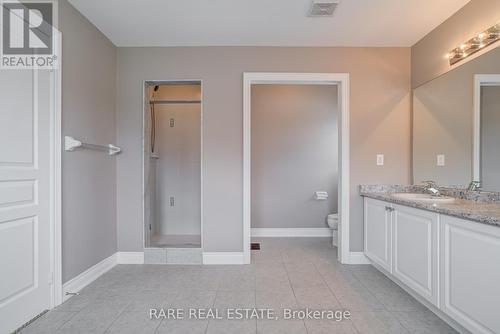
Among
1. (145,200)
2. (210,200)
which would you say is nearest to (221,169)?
(210,200)

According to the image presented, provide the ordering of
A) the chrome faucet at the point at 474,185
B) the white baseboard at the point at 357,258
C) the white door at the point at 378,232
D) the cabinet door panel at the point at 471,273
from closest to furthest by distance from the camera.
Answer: the cabinet door panel at the point at 471,273
the chrome faucet at the point at 474,185
the white door at the point at 378,232
the white baseboard at the point at 357,258

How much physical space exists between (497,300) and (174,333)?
5.97 ft

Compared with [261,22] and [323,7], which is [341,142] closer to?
[323,7]

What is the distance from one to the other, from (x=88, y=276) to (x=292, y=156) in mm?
3066

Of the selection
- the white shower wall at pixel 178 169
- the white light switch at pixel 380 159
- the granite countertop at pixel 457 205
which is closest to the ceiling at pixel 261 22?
the white shower wall at pixel 178 169

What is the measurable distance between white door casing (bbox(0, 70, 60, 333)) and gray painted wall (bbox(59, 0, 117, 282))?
161 mm

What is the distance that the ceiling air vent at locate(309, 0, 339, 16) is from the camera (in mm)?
2232

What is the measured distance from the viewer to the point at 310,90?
4336 millimetres

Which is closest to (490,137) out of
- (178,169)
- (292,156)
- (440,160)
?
(440,160)

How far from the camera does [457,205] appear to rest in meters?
1.89

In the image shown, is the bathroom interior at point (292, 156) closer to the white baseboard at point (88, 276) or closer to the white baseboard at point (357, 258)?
the white baseboard at point (357, 258)

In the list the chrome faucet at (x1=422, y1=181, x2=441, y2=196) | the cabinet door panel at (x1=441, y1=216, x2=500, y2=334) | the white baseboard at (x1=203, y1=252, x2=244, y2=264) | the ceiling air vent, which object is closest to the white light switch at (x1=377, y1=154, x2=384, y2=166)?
the chrome faucet at (x1=422, y1=181, x2=441, y2=196)

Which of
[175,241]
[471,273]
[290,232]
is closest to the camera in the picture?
[471,273]

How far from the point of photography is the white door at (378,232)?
2484 millimetres
